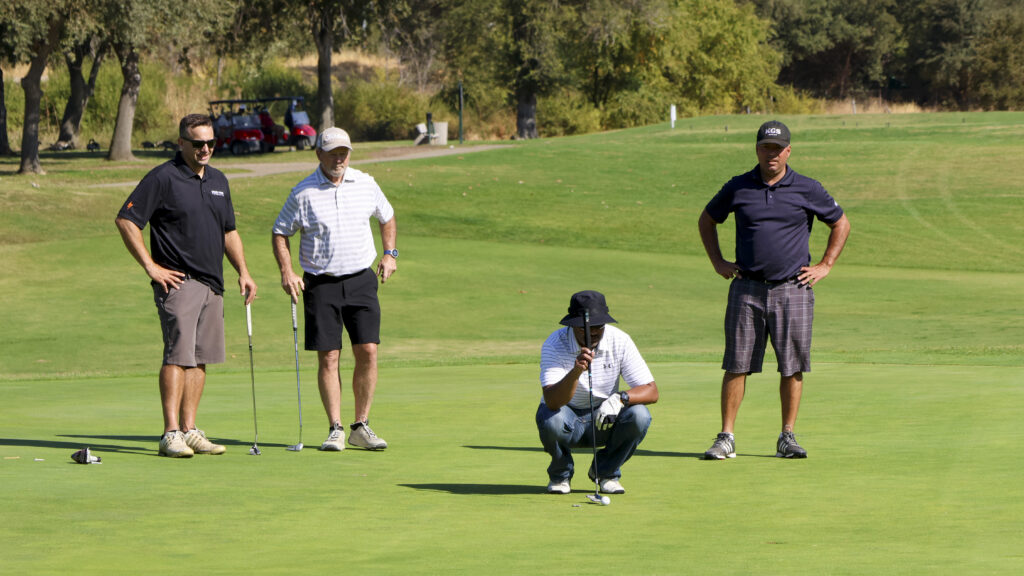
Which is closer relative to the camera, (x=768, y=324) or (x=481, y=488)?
A: (x=481, y=488)

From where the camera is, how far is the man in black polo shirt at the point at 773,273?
345 inches

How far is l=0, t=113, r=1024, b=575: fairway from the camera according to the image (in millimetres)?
5840

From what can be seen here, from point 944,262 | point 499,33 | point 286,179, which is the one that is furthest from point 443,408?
point 499,33

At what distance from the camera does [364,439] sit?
893 centimetres

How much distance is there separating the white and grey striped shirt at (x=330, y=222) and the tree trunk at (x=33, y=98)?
105ft

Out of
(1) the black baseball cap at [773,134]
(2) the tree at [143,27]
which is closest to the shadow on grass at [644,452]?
(1) the black baseball cap at [773,134]

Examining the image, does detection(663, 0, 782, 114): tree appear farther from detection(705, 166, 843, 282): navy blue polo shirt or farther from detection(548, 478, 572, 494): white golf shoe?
detection(548, 478, 572, 494): white golf shoe

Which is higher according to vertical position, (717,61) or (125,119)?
(717,61)

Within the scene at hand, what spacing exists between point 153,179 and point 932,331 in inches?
497

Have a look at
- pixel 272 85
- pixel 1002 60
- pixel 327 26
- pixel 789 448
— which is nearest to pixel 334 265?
pixel 789 448

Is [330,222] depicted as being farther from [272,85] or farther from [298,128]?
[272,85]

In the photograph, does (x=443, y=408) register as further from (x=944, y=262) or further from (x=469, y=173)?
(x=469, y=173)

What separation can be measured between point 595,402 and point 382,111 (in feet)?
216

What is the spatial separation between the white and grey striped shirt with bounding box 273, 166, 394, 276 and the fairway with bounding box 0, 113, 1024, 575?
125cm
